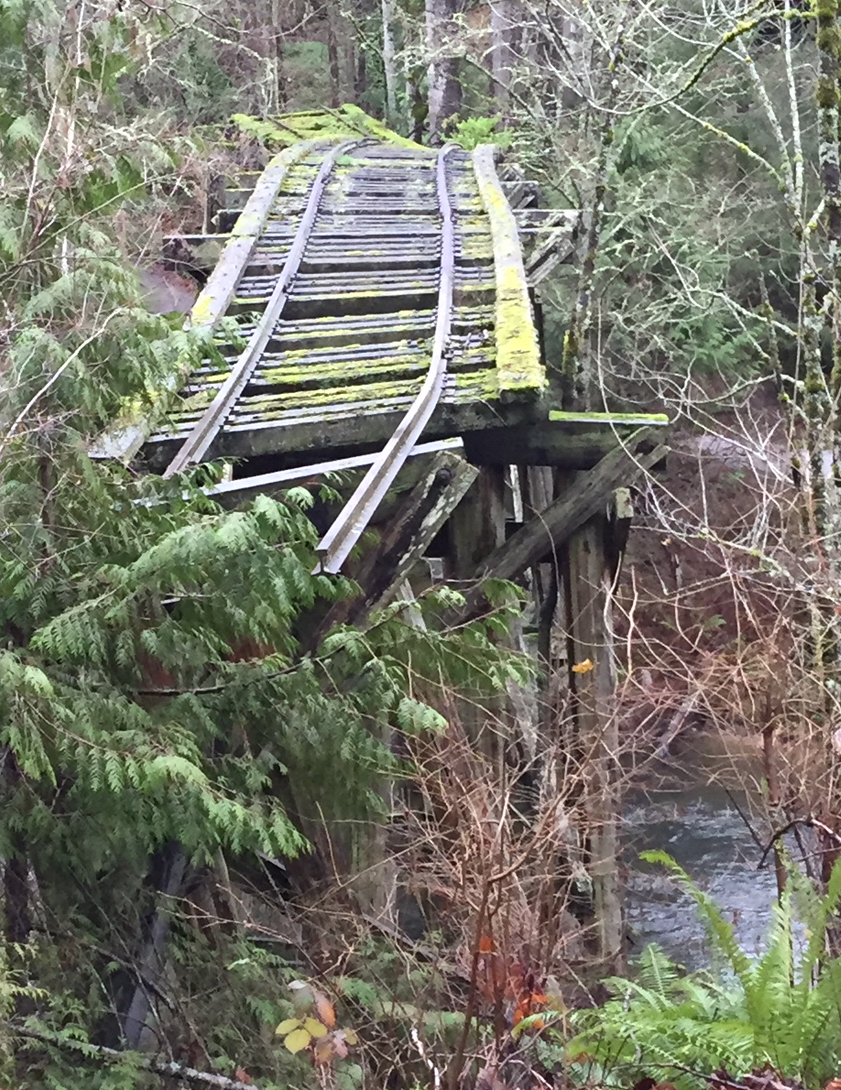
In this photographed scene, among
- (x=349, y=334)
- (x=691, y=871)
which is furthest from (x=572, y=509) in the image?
(x=691, y=871)

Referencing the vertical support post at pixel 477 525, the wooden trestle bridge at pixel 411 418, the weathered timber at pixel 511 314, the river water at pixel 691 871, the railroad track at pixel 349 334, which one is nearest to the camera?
the wooden trestle bridge at pixel 411 418

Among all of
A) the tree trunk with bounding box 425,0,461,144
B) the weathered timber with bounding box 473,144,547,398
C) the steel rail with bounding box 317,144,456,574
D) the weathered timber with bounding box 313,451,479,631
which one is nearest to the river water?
the weathered timber with bounding box 473,144,547,398

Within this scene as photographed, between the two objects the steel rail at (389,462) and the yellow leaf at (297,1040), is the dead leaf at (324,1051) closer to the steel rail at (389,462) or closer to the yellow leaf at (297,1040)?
the yellow leaf at (297,1040)

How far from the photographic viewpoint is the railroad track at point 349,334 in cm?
486

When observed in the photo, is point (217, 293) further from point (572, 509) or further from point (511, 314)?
point (572, 509)

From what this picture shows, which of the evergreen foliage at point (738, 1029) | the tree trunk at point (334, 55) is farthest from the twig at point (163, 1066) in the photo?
the tree trunk at point (334, 55)

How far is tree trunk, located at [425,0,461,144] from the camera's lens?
613 inches

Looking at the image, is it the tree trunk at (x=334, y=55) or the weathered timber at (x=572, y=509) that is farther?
the tree trunk at (x=334, y=55)

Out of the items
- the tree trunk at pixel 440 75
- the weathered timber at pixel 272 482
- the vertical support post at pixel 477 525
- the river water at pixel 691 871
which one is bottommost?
the river water at pixel 691 871

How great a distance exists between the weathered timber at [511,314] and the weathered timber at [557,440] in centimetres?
32

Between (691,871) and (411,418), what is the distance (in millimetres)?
6775

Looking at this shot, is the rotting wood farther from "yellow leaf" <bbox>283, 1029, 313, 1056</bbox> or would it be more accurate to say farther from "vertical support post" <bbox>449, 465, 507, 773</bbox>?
"yellow leaf" <bbox>283, 1029, 313, 1056</bbox>

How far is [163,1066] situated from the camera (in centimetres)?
323

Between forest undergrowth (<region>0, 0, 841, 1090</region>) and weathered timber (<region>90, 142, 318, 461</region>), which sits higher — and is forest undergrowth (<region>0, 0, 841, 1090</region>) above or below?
below
